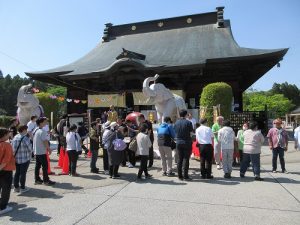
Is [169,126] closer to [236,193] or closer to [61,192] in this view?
[236,193]

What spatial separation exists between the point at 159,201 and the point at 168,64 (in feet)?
42.6

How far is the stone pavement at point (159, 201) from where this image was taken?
425 centimetres

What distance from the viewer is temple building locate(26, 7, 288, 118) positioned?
17.0 meters

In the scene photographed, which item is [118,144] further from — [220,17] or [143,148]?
[220,17]

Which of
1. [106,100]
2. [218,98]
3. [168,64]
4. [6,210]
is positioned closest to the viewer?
[6,210]

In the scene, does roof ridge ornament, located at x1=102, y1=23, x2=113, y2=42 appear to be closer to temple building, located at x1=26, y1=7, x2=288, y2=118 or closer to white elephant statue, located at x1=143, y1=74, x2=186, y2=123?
temple building, located at x1=26, y1=7, x2=288, y2=118

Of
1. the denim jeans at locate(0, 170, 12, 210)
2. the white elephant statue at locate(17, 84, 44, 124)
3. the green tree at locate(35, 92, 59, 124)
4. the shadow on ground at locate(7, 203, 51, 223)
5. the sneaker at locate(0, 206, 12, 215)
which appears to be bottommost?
→ the shadow on ground at locate(7, 203, 51, 223)

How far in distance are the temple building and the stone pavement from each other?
10.7m

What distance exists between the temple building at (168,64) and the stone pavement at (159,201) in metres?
10.7

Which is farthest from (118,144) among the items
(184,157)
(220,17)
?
(220,17)

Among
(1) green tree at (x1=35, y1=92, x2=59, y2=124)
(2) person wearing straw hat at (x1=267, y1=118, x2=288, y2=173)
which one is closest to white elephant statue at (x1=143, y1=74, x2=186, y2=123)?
(2) person wearing straw hat at (x1=267, y1=118, x2=288, y2=173)

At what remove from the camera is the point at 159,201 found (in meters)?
5.09

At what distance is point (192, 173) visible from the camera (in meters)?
7.58

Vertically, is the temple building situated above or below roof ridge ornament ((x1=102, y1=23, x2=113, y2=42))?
below
